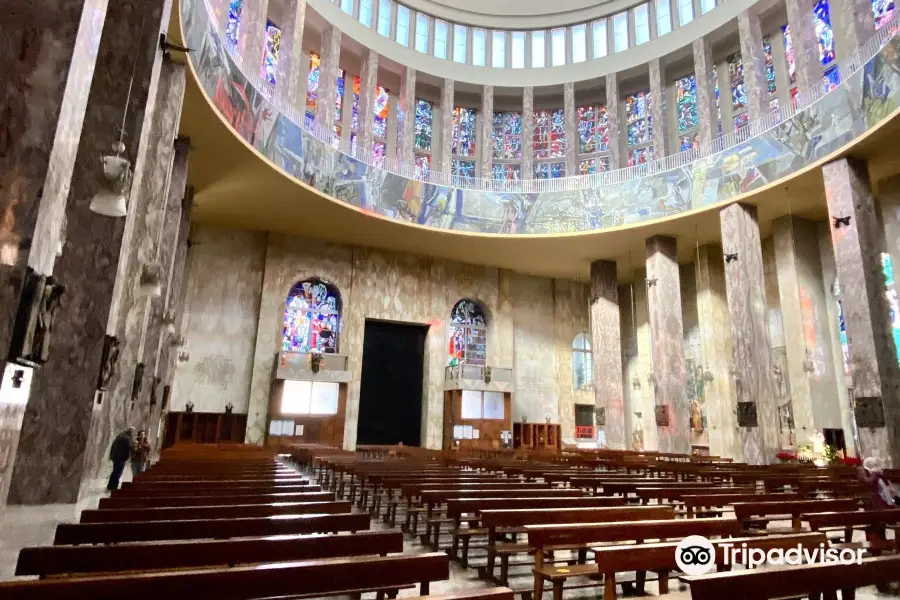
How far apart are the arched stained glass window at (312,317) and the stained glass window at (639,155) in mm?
12381

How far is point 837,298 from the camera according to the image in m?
16.2

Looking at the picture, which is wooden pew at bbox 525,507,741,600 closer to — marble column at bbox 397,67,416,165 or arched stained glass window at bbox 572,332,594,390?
marble column at bbox 397,67,416,165

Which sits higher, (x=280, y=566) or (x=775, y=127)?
(x=775, y=127)

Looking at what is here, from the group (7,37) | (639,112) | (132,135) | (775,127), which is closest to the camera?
(7,37)

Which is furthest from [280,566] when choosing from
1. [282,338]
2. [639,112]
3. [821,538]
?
[639,112]

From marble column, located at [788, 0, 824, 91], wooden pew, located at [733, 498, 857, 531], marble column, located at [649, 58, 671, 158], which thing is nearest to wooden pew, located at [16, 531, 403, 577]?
wooden pew, located at [733, 498, 857, 531]

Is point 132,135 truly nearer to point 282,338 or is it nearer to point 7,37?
point 7,37

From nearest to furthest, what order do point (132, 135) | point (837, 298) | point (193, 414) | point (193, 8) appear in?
point (132, 135), point (193, 8), point (837, 298), point (193, 414)

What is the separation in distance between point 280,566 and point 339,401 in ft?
58.3

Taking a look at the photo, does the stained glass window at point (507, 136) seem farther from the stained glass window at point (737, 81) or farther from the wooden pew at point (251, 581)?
the wooden pew at point (251, 581)

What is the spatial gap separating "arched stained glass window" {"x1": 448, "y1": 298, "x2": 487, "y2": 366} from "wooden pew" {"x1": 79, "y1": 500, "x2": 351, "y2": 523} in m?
18.7

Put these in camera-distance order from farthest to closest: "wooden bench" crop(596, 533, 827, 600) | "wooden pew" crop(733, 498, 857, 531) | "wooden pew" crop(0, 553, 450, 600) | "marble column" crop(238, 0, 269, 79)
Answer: "marble column" crop(238, 0, 269, 79), "wooden pew" crop(733, 498, 857, 531), "wooden bench" crop(596, 533, 827, 600), "wooden pew" crop(0, 553, 450, 600)

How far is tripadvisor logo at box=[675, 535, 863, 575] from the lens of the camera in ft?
8.54

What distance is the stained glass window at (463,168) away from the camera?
877 inches
